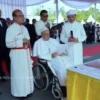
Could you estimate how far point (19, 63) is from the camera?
294 cm

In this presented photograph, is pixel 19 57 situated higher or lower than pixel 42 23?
lower

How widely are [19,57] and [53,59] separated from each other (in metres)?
0.51

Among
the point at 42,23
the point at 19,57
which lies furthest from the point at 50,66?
the point at 42,23

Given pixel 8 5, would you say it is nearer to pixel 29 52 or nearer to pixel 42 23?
pixel 42 23

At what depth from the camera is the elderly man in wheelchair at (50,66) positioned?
297cm

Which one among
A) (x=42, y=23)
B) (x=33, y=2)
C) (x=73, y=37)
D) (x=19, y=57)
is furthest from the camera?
(x=33, y=2)

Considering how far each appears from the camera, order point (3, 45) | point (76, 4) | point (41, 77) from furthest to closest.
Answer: point (76, 4) < point (3, 45) < point (41, 77)

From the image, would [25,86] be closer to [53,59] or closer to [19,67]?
[19,67]

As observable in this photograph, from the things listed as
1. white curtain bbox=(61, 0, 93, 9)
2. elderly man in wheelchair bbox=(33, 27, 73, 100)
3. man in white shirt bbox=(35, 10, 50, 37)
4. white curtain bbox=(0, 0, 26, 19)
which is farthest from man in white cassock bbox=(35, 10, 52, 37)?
white curtain bbox=(61, 0, 93, 9)

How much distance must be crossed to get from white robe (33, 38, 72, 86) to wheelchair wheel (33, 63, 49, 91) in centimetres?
16

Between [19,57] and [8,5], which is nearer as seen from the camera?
[19,57]

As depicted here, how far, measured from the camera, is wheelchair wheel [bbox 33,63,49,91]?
3219 mm

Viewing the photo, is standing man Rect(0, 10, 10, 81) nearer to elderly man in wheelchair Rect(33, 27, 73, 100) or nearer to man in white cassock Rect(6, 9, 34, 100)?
elderly man in wheelchair Rect(33, 27, 73, 100)

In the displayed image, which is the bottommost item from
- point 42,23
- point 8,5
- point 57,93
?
point 57,93
